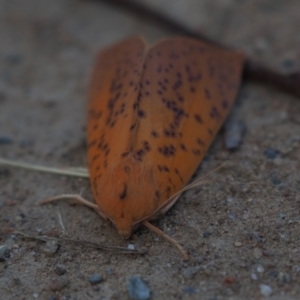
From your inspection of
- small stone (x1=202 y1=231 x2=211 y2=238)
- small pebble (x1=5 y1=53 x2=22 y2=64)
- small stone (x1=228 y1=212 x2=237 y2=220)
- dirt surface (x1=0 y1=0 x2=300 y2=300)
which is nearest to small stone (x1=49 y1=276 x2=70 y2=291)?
dirt surface (x1=0 y1=0 x2=300 y2=300)

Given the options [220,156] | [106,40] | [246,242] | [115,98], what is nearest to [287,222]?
[246,242]

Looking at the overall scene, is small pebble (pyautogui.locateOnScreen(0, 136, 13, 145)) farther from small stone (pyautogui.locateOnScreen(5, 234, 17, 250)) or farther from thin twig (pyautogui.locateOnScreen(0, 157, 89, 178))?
small stone (pyautogui.locateOnScreen(5, 234, 17, 250))

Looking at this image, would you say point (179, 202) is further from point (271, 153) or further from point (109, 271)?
point (271, 153)

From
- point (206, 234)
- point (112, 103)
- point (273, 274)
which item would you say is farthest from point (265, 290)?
point (112, 103)

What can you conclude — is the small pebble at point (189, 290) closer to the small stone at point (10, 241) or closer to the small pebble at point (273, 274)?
the small pebble at point (273, 274)

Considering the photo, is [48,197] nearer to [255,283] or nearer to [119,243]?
[119,243]

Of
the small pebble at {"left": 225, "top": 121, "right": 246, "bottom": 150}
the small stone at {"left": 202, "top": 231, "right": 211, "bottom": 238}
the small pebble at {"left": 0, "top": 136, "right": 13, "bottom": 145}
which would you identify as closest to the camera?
the small stone at {"left": 202, "top": 231, "right": 211, "bottom": 238}

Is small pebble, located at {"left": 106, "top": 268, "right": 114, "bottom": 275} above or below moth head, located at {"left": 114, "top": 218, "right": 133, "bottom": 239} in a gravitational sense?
below
